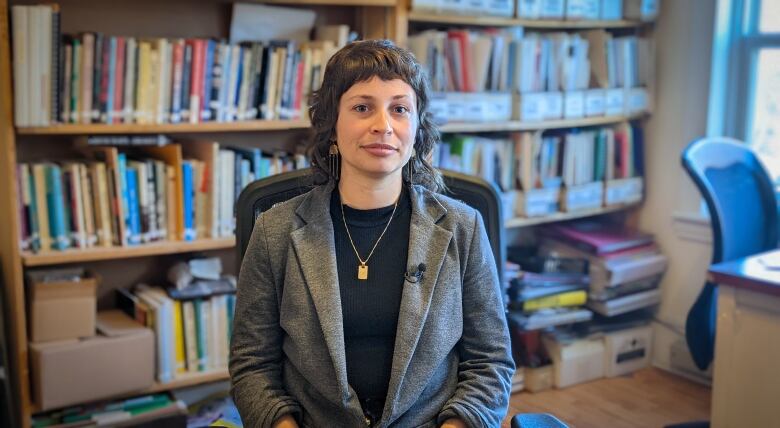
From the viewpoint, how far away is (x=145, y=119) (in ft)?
8.58

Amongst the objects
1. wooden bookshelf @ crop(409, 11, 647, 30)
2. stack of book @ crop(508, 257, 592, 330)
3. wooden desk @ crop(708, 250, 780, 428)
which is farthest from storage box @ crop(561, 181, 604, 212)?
wooden desk @ crop(708, 250, 780, 428)

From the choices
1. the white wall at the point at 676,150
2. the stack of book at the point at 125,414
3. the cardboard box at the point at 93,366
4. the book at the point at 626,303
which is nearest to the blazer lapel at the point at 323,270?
the cardboard box at the point at 93,366

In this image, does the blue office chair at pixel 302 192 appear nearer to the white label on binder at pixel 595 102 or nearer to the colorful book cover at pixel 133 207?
the colorful book cover at pixel 133 207

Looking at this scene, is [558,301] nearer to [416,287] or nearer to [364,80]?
[416,287]

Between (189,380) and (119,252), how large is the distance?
49 centimetres

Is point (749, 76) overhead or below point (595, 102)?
overhead

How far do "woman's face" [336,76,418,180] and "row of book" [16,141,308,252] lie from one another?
1186mm

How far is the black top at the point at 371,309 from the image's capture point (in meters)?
1.63

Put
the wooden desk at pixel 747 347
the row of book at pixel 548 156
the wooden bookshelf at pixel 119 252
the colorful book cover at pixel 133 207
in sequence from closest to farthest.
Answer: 1. the wooden desk at pixel 747 347
2. the wooden bookshelf at pixel 119 252
3. the colorful book cover at pixel 133 207
4. the row of book at pixel 548 156

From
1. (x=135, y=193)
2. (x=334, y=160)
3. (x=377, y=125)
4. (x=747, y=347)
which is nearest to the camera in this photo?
(x=377, y=125)

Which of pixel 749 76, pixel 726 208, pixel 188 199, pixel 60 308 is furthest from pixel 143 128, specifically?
pixel 749 76

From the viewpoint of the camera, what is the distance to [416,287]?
1.63m

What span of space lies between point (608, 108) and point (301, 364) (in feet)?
7.62

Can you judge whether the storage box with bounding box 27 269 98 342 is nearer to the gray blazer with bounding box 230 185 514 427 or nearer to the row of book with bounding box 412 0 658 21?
the gray blazer with bounding box 230 185 514 427
